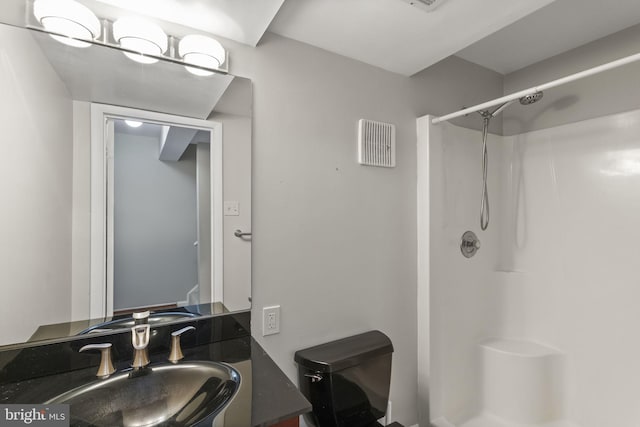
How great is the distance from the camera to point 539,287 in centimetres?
199

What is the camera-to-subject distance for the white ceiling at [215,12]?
108 centimetres

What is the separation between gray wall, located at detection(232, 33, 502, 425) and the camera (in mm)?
1351

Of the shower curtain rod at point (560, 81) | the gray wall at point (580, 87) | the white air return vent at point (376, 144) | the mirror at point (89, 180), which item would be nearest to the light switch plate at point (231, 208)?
the mirror at point (89, 180)

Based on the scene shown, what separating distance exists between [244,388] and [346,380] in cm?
60

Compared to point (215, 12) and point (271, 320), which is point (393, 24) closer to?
point (215, 12)

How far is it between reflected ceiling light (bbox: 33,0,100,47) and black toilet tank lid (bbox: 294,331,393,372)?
4.89 feet

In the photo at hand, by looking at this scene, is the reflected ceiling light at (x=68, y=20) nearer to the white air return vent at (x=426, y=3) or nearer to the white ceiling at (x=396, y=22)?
the white ceiling at (x=396, y=22)

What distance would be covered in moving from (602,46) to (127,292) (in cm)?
278

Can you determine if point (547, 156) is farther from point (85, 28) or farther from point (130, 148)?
point (85, 28)

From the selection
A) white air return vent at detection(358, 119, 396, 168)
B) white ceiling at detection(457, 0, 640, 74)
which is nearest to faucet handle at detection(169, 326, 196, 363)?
white air return vent at detection(358, 119, 396, 168)

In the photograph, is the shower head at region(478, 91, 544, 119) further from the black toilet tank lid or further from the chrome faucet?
A: the chrome faucet

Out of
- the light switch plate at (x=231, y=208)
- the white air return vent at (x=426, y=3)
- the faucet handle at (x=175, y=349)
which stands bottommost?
the faucet handle at (x=175, y=349)

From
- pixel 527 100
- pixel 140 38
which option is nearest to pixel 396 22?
pixel 527 100

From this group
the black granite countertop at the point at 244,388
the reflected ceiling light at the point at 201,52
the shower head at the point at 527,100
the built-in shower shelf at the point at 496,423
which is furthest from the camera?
the built-in shower shelf at the point at 496,423
